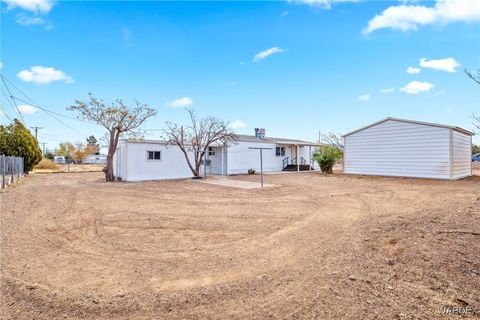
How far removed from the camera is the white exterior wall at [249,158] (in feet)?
67.7

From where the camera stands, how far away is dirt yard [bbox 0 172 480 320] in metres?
2.49

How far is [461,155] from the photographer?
16359 mm

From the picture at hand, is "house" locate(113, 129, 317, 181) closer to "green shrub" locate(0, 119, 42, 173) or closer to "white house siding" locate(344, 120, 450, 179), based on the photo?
"white house siding" locate(344, 120, 450, 179)

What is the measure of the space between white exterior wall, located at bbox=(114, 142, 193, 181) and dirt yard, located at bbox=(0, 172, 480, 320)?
31.5ft

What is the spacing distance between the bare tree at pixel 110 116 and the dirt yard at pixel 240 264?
1042 centimetres

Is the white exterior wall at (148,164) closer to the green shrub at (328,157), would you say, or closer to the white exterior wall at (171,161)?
the white exterior wall at (171,161)

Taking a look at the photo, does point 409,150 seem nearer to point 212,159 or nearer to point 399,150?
point 399,150

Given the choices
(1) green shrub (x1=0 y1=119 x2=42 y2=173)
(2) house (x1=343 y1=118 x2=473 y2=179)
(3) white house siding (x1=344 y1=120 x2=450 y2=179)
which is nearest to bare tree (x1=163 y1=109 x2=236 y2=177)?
(3) white house siding (x1=344 y1=120 x2=450 y2=179)

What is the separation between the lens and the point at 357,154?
1884 cm

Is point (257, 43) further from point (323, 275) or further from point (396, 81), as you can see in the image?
point (323, 275)

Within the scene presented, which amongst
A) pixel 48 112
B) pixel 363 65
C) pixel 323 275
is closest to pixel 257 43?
pixel 363 65

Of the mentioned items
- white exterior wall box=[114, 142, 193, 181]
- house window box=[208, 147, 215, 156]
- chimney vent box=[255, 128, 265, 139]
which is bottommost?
white exterior wall box=[114, 142, 193, 181]

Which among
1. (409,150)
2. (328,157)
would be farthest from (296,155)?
(409,150)

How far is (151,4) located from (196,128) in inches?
323
